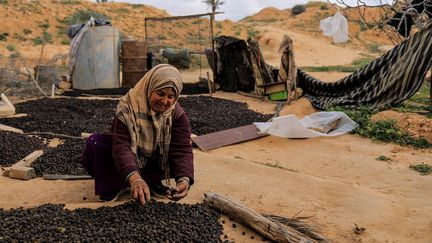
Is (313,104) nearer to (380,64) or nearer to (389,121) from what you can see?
(380,64)

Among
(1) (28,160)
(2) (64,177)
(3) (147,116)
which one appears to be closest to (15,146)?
(1) (28,160)

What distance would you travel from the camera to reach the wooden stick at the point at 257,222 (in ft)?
9.14

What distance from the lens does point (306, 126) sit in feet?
21.8

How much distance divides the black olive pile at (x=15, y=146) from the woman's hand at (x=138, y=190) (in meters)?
2.59

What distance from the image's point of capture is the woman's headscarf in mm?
2998

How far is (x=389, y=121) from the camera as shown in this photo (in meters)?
6.59

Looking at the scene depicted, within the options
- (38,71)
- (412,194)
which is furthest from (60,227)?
(38,71)

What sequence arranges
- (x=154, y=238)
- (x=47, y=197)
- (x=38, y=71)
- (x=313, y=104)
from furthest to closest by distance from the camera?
(x=38, y=71), (x=313, y=104), (x=47, y=197), (x=154, y=238)

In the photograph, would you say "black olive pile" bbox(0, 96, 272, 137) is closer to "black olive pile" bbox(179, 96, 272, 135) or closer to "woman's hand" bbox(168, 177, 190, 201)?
"black olive pile" bbox(179, 96, 272, 135)

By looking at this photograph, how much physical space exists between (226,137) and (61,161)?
2380 millimetres

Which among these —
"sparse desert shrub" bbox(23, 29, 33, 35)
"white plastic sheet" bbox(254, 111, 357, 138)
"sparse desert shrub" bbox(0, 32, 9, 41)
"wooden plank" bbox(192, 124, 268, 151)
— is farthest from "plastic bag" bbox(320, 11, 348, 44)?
"sparse desert shrub" bbox(23, 29, 33, 35)

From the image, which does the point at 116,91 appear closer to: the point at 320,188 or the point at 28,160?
the point at 28,160

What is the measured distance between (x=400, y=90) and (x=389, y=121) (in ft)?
3.55

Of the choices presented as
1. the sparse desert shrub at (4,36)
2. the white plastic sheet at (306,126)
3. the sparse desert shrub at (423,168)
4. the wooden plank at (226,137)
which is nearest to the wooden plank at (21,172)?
the wooden plank at (226,137)
